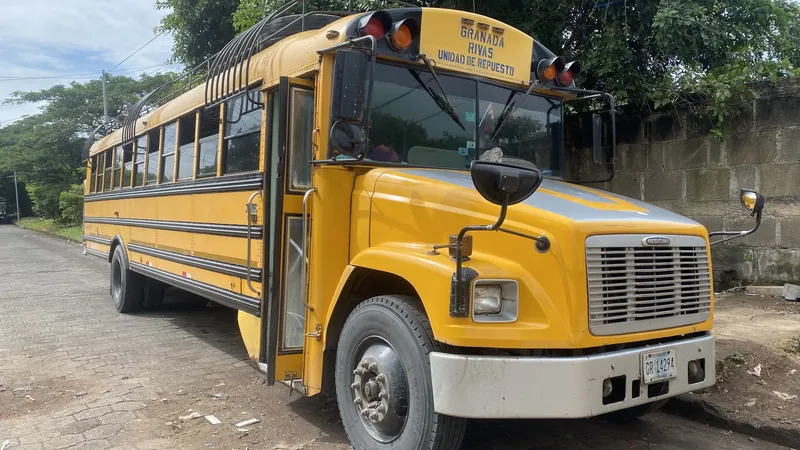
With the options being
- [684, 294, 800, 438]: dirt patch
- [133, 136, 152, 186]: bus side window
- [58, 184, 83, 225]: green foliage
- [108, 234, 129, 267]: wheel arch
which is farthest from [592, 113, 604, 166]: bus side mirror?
[58, 184, 83, 225]: green foliage

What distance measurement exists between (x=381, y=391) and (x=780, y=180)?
526cm

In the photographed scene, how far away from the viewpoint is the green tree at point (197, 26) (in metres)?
12.7

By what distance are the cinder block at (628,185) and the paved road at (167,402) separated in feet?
12.7

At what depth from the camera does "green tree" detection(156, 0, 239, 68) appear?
41.7ft

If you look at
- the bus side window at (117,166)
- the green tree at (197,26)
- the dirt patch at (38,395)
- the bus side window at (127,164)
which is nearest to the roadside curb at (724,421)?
the dirt patch at (38,395)

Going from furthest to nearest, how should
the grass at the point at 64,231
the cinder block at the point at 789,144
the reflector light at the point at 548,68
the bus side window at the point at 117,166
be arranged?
the grass at the point at 64,231 → the bus side window at the point at 117,166 → the cinder block at the point at 789,144 → the reflector light at the point at 548,68

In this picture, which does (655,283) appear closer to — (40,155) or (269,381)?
(269,381)

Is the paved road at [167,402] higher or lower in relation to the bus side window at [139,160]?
lower

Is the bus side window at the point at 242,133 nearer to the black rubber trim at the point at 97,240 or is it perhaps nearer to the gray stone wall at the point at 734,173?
the black rubber trim at the point at 97,240

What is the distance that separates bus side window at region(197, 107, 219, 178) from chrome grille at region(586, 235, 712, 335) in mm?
3314

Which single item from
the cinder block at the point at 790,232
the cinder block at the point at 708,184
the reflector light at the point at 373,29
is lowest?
the cinder block at the point at 790,232

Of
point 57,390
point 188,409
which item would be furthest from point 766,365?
Result: point 57,390

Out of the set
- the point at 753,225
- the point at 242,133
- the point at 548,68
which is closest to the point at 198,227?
the point at 242,133

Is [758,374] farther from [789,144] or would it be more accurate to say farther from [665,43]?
[665,43]
